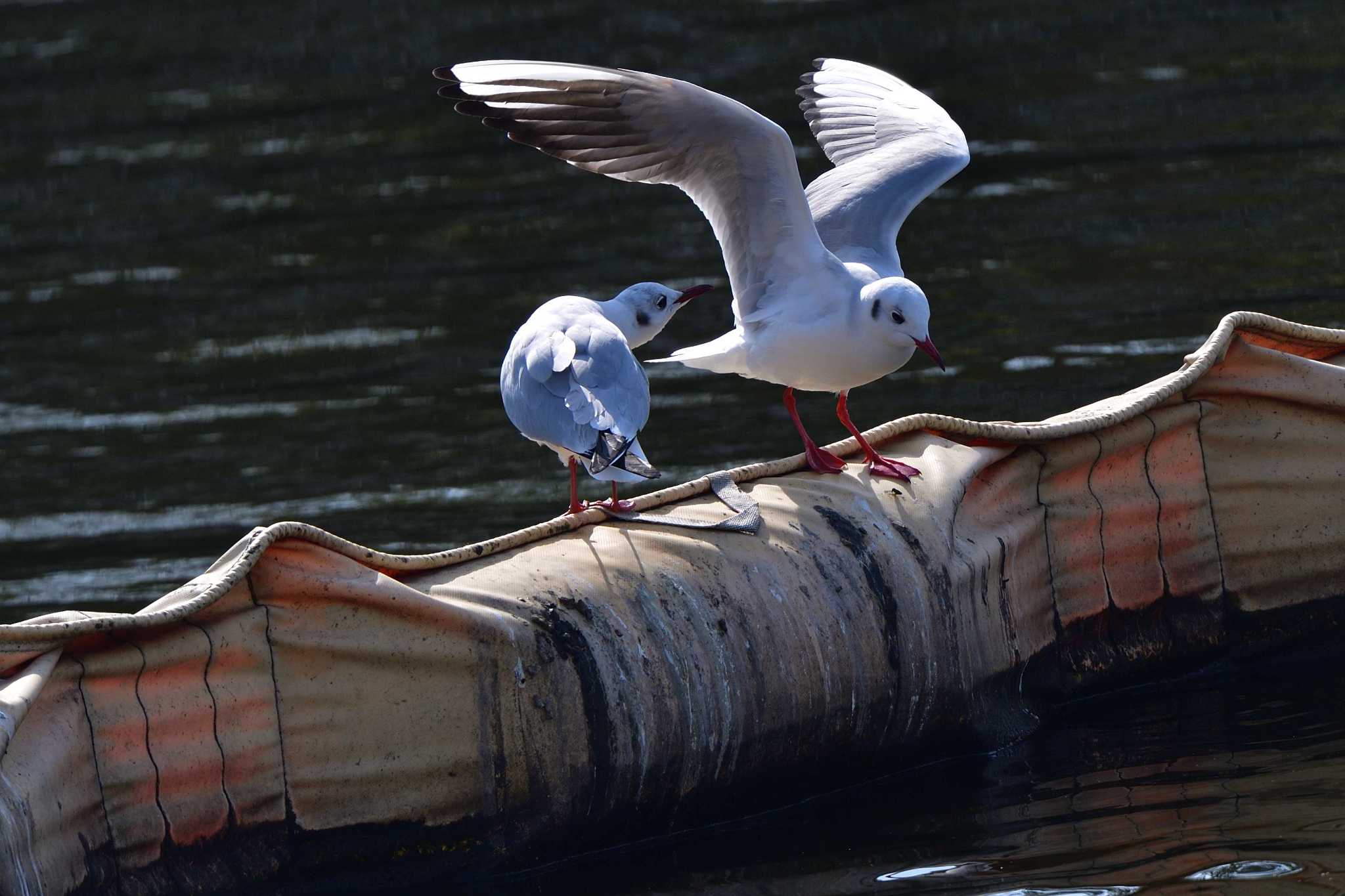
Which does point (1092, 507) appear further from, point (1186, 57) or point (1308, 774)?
point (1186, 57)

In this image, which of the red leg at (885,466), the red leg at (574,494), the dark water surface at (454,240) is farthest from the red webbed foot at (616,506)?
the dark water surface at (454,240)

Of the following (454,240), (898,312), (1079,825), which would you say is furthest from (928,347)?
(454,240)

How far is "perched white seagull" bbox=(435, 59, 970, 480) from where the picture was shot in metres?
6.07

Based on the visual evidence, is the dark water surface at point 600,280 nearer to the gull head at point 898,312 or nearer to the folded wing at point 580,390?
the folded wing at point 580,390

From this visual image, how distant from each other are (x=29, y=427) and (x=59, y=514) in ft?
4.40

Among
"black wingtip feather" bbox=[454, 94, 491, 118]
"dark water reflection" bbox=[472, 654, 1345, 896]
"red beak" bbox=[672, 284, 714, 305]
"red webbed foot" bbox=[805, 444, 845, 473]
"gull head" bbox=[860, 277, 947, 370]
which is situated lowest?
"dark water reflection" bbox=[472, 654, 1345, 896]

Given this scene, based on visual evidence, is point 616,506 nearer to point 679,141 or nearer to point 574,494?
point 574,494

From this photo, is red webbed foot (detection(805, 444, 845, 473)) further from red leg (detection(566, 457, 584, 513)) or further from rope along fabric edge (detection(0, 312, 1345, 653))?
red leg (detection(566, 457, 584, 513))

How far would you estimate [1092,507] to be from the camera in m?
6.02

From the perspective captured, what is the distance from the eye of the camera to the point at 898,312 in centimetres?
599

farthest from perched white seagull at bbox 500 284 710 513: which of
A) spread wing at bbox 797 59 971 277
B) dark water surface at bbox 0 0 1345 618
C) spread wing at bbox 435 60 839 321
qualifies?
dark water surface at bbox 0 0 1345 618

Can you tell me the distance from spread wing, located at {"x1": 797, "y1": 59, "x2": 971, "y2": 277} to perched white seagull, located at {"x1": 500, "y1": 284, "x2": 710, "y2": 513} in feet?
4.26

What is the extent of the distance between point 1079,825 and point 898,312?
164 centimetres

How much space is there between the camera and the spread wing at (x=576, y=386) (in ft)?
18.1
